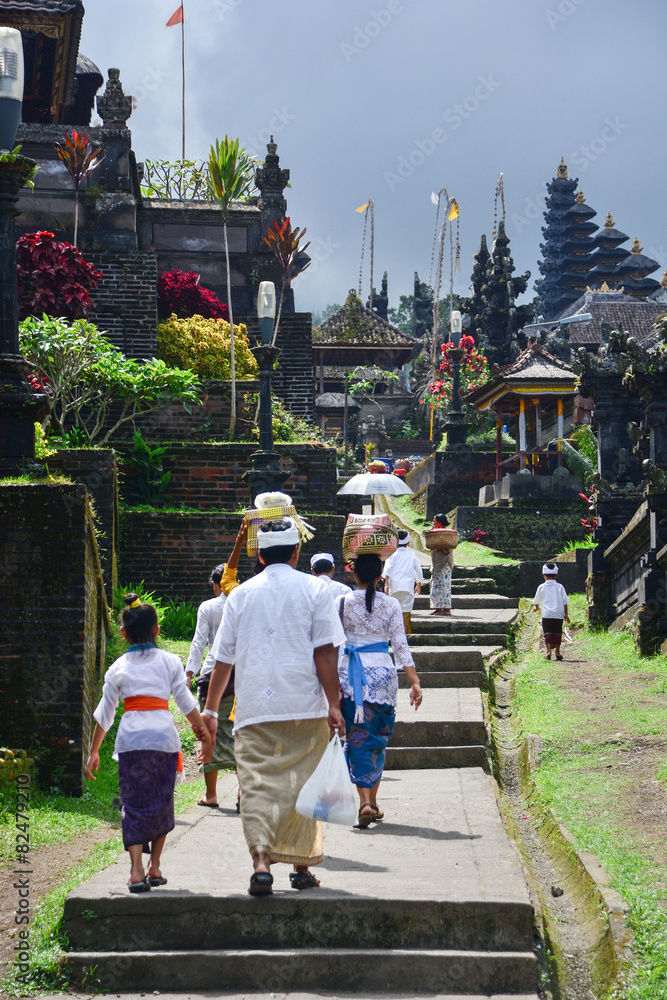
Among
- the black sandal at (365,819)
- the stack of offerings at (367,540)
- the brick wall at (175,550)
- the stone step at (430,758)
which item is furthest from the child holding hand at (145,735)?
the brick wall at (175,550)

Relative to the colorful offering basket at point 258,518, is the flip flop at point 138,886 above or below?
below

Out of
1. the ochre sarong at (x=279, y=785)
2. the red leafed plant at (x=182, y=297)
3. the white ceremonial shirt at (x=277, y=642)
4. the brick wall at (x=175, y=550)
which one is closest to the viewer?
the ochre sarong at (x=279, y=785)

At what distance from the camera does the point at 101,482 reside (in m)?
13.3

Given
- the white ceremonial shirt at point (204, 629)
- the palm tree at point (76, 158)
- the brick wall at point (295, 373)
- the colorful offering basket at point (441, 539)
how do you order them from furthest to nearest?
the brick wall at point (295, 373)
the palm tree at point (76, 158)
the colorful offering basket at point (441, 539)
the white ceremonial shirt at point (204, 629)

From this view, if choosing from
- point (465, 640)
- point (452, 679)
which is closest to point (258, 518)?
point (452, 679)

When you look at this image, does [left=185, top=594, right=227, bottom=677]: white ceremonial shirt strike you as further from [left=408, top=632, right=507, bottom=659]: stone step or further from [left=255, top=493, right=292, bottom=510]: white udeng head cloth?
[left=408, top=632, right=507, bottom=659]: stone step

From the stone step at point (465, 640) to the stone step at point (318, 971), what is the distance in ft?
28.5

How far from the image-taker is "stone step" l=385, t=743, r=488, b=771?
337 inches

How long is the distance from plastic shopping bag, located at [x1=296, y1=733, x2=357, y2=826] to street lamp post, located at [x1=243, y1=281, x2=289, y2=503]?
320 inches

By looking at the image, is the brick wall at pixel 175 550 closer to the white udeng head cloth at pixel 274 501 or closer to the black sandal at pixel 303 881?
the white udeng head cloth at pixel 274 501

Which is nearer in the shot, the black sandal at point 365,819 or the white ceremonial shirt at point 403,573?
the black sandal at point 365,819

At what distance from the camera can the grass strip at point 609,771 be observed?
4785 millimetres

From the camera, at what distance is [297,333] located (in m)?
22.2

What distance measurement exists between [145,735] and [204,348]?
573 inches
